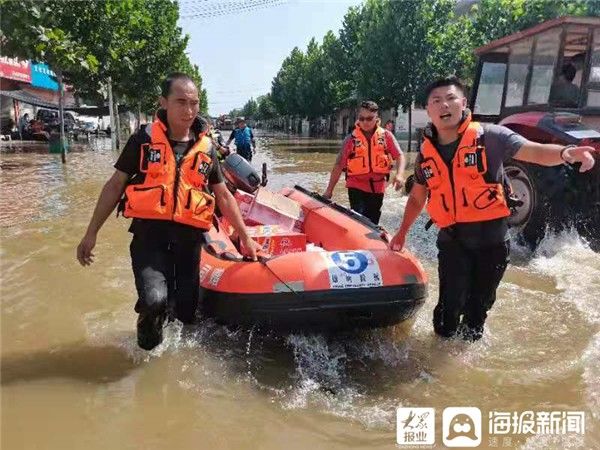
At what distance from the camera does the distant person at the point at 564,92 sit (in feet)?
20.8

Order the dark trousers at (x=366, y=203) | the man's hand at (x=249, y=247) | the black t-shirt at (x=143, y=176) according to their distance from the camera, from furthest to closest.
→ 1. the dark trousers at (x=366, y=203)
2. the man's hand at (x=249, y=247)
3. the black t-shirt at (x=143, y=176)

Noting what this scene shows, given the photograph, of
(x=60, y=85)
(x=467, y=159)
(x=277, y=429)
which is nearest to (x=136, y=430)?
(x=277, y=429)

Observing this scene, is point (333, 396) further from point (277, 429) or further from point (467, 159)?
point (467, 159)

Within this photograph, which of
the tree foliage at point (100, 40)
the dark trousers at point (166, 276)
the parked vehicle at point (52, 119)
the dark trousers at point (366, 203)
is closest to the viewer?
the dark trousers at point (166, 276)

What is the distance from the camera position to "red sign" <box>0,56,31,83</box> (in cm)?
3001

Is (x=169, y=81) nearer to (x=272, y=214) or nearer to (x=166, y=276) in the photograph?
(x=166, y=276)

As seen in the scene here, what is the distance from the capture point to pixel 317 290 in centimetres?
355

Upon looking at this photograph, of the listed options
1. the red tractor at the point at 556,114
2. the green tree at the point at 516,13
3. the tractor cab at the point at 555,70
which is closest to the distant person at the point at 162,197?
the red tractor at the point at 556,114

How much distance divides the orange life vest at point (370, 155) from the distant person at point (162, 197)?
8.08ft

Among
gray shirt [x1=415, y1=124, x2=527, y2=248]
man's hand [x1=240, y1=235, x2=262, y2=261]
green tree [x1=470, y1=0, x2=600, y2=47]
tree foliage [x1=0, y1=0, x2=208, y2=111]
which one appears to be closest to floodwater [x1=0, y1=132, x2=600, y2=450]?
man's hand [x1=240, y1=235, x2=262, y2=261]

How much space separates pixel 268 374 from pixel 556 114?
4.22m

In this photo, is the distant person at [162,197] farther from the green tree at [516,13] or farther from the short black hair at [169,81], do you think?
the green tree at [516,13]

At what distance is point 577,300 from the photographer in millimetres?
4824

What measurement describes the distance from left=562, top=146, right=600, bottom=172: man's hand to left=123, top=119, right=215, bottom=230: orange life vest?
1992 millimetres
